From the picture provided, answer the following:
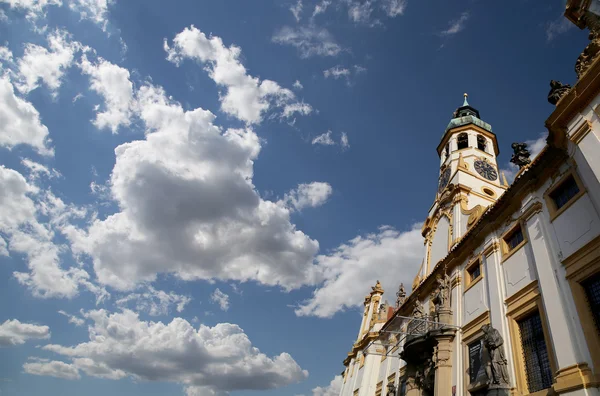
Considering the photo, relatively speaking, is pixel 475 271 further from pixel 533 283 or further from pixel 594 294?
pixel 594 294

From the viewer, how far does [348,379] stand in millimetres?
33406

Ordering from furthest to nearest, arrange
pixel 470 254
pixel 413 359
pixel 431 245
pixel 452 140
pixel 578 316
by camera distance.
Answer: pixel 452 140 → pixel 431 245 → pixel 413 359 → pixel 470 254 → pixel 578 316

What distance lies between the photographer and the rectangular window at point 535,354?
1081cm

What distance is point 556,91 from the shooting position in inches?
494

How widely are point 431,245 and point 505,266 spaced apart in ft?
37.3

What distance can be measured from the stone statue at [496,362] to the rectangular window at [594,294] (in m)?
3.34

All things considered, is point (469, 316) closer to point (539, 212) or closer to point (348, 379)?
point (539, 212)

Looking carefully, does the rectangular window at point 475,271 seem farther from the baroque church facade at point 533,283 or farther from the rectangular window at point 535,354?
the rectangular window at point 535,354

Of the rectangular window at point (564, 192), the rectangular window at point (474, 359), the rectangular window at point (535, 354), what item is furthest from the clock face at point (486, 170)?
the rectangular window at point (535, 354)

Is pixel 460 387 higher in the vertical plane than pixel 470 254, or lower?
lower

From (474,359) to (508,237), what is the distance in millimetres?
5045

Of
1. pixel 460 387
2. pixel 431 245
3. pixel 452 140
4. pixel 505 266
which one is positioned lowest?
pixel 460 387

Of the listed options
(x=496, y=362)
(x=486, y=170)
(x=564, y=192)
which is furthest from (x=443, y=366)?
(x=486, y=170)

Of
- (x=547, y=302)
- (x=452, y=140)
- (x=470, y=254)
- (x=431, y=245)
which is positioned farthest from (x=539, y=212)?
(x=452, y=140)
